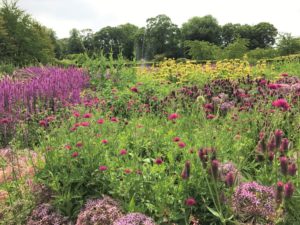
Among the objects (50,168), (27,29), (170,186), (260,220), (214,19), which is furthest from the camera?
(214,19)

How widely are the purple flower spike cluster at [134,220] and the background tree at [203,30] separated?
7454cm

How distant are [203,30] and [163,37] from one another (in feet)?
46.8

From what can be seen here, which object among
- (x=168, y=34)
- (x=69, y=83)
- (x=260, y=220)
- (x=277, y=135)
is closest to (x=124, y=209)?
(x=260, y=220)

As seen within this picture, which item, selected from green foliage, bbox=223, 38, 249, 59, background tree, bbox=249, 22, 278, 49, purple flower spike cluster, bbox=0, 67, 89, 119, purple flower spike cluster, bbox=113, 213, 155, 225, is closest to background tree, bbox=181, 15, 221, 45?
background tree, bbox=249, 22, 278, 49

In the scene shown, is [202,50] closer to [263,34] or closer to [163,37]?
[163,37]

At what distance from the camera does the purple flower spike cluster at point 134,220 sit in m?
2.58

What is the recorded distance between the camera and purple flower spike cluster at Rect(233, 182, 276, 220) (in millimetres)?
2633

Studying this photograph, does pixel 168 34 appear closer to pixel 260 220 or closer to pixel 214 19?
pixel 214 19

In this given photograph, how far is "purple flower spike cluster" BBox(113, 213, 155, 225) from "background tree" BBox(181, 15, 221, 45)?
74.5 m

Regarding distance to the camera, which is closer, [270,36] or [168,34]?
[168,34]

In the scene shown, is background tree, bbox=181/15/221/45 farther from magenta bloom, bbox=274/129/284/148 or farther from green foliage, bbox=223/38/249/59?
magenta bloom, bbox=274/129/284/148

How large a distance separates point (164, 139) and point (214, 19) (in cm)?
8132

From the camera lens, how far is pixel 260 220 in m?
2.64

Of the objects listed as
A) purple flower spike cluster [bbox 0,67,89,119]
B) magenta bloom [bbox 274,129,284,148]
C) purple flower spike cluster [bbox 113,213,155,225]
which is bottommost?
purple flower spike cluster [bbox 113,213,155,225]
